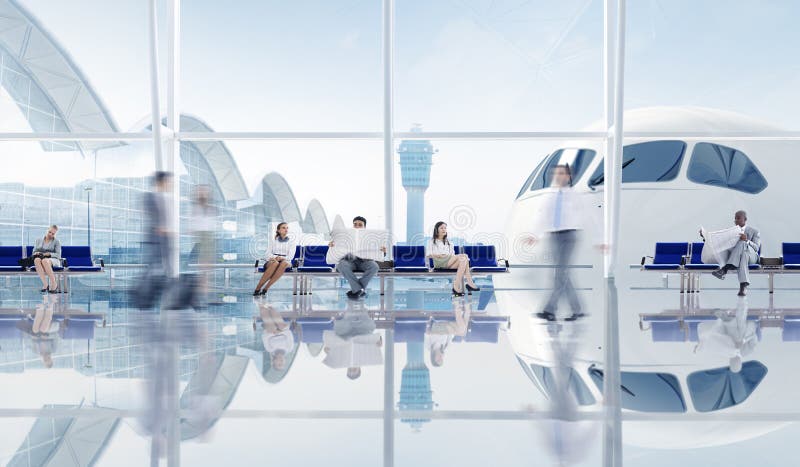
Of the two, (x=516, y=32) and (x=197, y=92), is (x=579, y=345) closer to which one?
(x=516, y=32)

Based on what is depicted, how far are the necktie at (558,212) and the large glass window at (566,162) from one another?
595 cm

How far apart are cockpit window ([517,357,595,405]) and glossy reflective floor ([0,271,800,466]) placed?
14 millimetres

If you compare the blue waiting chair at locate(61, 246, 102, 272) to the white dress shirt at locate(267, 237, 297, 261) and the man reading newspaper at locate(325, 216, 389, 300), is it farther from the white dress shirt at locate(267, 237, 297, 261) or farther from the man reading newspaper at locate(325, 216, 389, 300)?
the man reading newspaper at locate(325, 216, 389, 300)

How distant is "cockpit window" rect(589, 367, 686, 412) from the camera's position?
2441mm

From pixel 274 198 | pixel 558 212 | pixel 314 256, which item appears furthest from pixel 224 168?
pixel 558 212

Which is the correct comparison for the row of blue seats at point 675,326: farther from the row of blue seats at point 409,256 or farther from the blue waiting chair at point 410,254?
the blue waiting chair at point 410,254

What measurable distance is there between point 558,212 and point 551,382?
272 cm

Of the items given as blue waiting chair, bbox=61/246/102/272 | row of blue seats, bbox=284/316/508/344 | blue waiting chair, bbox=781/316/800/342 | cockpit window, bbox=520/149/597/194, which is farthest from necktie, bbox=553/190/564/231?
blue waiting chair, bbox=61/246/102/272

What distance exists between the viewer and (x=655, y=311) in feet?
21.7

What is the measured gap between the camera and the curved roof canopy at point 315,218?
2819 cm

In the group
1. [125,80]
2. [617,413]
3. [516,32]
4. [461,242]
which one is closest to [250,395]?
[617,413]

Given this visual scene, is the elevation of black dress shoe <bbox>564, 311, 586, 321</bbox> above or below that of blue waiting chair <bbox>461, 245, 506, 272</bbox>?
below

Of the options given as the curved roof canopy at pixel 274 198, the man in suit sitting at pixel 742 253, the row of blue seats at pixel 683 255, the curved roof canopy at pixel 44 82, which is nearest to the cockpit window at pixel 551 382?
the man in suit sitting at pixel 742 253

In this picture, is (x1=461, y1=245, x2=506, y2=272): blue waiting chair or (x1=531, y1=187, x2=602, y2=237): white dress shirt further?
(x1=461, y1=245, x2=506, y2=272): blue waiting chair
